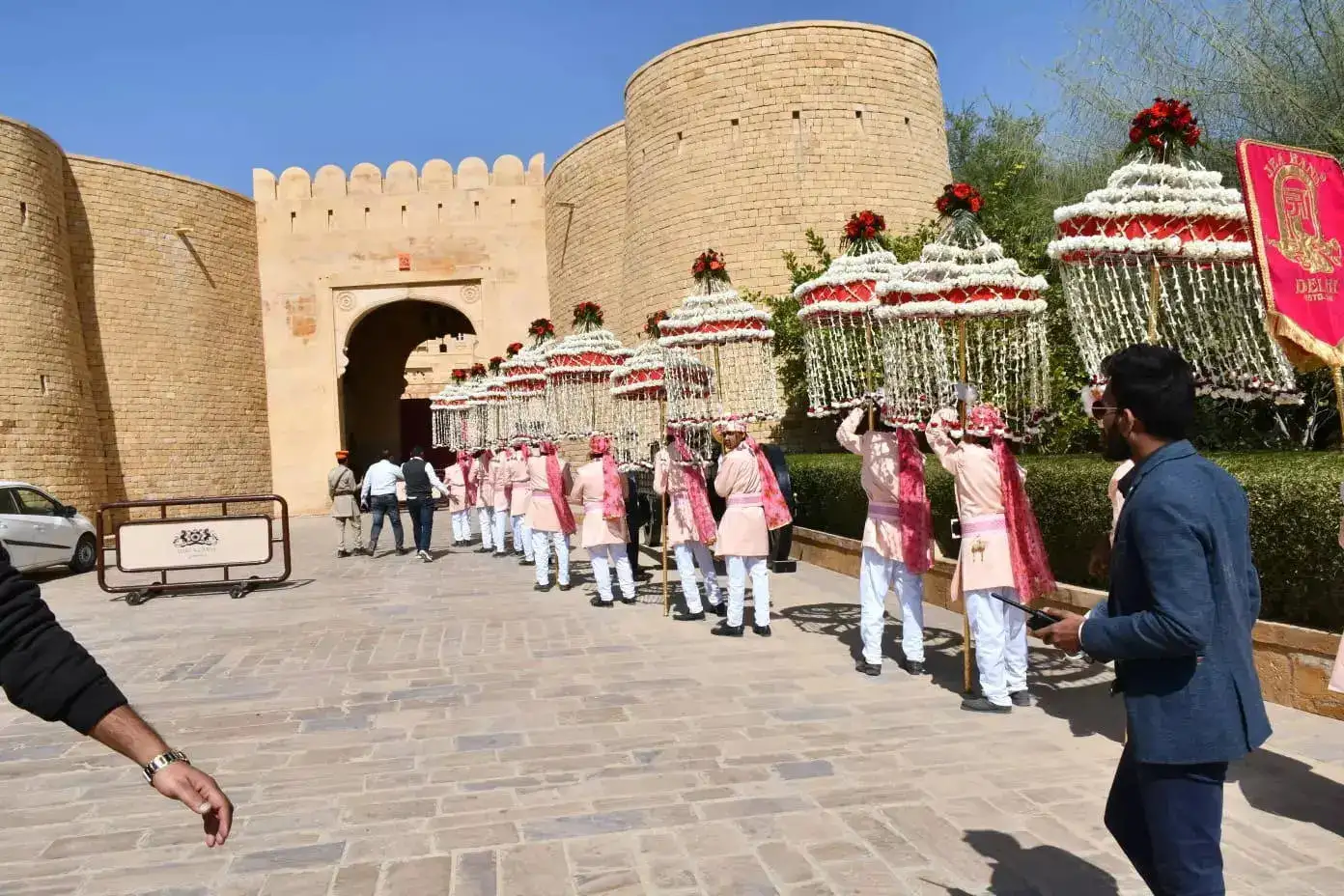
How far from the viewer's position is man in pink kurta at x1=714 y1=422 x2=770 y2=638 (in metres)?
7.15

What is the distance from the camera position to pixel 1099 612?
2236 millimetres

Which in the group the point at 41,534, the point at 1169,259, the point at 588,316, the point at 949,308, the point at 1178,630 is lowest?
the point at 41,534

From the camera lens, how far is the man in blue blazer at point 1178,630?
6.56ft

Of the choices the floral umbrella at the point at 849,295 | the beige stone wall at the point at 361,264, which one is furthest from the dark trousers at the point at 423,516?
the beige stone wall at the point at 361,264

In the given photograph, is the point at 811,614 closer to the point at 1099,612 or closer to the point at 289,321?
the point at 1099,612

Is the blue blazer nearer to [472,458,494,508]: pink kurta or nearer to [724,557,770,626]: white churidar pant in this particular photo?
[724,557,770,626]: white churidar pant

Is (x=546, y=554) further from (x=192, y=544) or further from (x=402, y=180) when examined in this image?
(x=402, y=180)

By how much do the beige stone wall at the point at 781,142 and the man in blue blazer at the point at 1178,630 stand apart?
1739 cm

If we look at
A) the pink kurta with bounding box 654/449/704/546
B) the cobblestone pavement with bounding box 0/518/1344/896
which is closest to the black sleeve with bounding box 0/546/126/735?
the cobblestone pavement with bounding box 0/518/1344/896

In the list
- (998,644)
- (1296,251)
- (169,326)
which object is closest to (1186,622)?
(1296,251)

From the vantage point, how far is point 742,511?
721cm

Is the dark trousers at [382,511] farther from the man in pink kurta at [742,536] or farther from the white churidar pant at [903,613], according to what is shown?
the white churidar pant at [903,613]

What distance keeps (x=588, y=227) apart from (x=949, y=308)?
67.3 feet

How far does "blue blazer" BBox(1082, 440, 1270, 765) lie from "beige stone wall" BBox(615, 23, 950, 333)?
17471 millimetres
